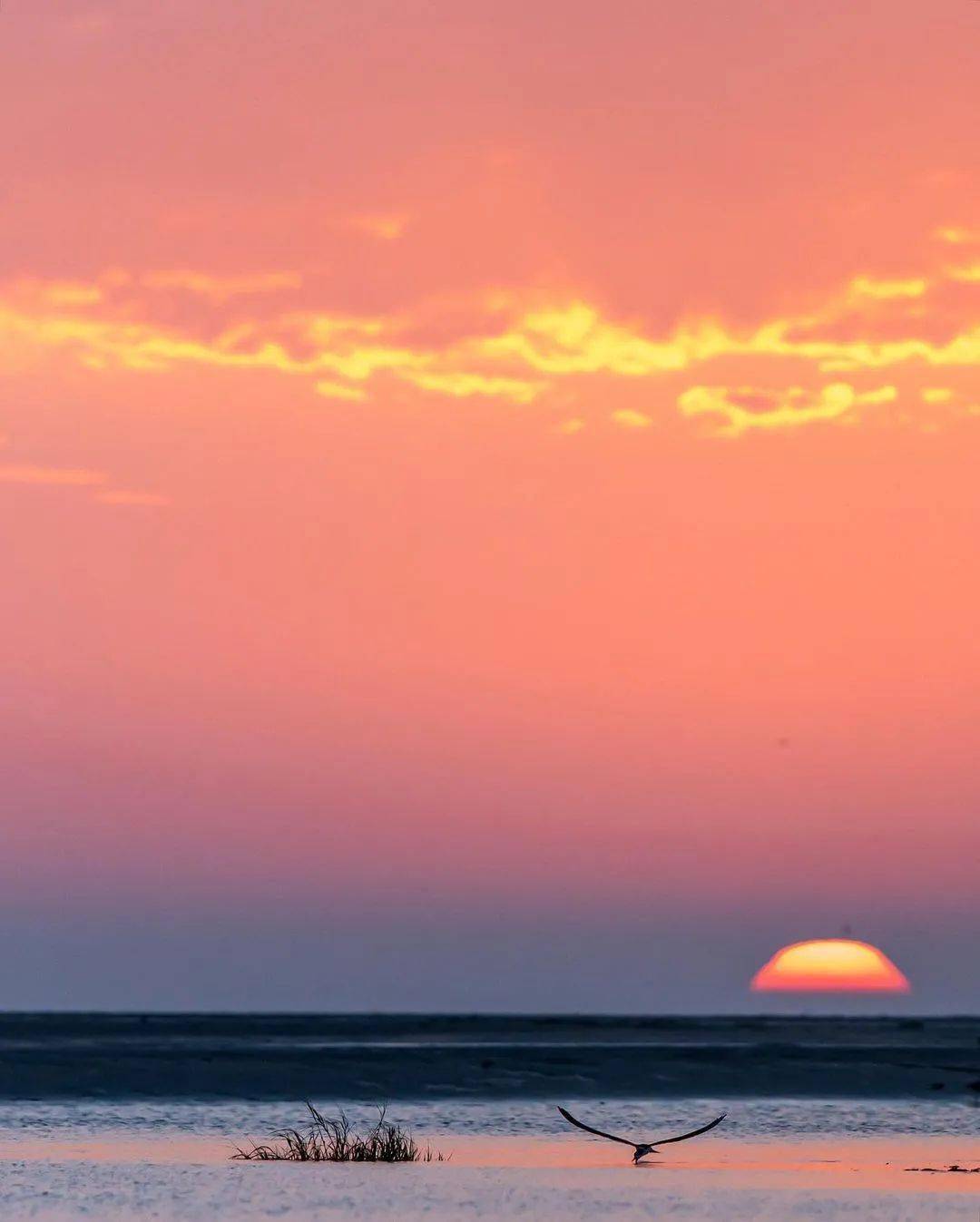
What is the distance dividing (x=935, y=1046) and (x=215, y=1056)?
5096 centimetres

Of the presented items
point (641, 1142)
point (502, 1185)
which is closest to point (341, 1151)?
point (502, 1185)

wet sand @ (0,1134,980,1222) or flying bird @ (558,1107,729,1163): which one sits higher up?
flying bird @ (558,1107,729,1163)

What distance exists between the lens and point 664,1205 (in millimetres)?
38688

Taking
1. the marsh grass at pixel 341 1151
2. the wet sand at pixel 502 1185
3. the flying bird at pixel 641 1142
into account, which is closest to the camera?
the wet sand at pixel 502 1185

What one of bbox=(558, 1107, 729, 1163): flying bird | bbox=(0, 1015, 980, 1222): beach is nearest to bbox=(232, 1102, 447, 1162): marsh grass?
bbox=(0, 1015, 980, 1222): beach

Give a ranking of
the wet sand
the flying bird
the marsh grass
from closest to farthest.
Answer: the wet sand → the flying bird → the marsh grass

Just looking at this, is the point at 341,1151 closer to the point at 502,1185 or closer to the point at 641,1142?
the point at 502,1185

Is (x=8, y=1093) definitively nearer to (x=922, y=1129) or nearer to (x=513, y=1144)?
(x=513, y=1144)

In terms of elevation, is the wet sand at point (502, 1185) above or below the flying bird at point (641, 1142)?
below

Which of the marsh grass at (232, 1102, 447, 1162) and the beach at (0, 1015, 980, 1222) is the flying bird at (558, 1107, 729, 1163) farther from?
the marsh grass at (232, 1102, 447, 1162)

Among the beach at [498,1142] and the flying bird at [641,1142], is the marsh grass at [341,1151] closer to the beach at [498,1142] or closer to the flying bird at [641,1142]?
the beach at [498,1142]

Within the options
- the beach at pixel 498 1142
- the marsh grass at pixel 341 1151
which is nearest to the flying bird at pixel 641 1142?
the beach at pixel 498 1142

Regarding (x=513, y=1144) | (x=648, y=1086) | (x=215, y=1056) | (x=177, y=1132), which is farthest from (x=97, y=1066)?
(x=513, y=1144)

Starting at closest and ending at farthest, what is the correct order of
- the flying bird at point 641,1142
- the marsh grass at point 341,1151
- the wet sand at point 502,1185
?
the wet sand at point 502,1185
the flying bird at point 641,1142
the marsh grass at point 341,1151
